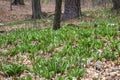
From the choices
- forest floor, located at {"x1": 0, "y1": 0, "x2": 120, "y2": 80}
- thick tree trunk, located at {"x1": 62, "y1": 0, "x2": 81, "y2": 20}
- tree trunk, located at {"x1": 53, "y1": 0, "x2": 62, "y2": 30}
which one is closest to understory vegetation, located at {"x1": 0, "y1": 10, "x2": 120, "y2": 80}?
forest floor, located at {"x1": 0, "y1": 0, "x2": 120, "y2": 80}

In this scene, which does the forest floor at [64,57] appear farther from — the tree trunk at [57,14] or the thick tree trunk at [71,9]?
the thick tree trunk at [71,9]

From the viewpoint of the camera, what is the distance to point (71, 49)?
891 cm

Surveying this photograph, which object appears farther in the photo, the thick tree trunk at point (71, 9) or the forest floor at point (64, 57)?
the thick tree trunk at point (71, 9)

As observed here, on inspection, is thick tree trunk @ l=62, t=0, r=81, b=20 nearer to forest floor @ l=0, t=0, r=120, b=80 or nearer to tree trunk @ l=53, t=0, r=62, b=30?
tree trunk @ l=53, t=0, r=62, b=30

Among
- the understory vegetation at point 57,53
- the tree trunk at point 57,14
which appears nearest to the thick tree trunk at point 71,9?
the tree trunk at point 57,14

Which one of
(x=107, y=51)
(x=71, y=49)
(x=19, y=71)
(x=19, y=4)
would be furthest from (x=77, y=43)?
(x=19, y=4)

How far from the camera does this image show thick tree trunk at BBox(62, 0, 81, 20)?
1823 centimetres

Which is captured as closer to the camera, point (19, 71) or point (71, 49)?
point (19, 71)

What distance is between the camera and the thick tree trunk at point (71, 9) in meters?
18.2

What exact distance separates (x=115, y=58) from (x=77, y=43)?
237 centimetres

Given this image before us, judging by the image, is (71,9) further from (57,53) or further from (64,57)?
(64,57)

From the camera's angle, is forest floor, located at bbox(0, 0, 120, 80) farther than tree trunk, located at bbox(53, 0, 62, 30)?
No

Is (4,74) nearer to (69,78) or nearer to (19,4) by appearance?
(69,78)

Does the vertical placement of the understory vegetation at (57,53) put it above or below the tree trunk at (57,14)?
below
